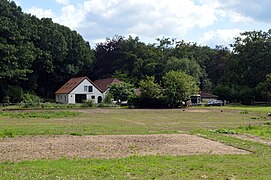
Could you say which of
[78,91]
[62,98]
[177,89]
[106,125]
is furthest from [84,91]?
[106,125]

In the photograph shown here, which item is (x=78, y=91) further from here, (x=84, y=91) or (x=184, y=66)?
(x=184, y=66)

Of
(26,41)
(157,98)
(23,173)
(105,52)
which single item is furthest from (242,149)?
(105,52)

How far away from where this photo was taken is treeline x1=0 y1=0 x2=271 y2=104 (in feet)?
236

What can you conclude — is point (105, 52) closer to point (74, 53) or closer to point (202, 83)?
point (74, 53)

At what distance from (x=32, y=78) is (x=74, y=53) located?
1208 centimetres

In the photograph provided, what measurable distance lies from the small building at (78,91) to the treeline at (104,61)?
3967 mm

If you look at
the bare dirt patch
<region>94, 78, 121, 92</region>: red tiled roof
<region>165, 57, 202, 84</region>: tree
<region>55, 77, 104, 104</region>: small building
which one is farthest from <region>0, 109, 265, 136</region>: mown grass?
<region>165, 57, 202, 84</region>: tree

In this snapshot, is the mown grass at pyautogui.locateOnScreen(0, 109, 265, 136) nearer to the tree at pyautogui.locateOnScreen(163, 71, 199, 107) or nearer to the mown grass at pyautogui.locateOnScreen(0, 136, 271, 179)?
the mown grass at pyautogui.locateOnScreen(0, 136, 271, 179)

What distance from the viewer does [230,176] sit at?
10.6m

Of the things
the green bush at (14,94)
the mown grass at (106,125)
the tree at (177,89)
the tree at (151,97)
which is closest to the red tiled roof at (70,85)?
the green bush at (14,94)

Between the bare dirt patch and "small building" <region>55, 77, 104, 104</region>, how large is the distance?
63391 millimetres

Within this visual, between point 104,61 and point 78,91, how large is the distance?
16.0 meters

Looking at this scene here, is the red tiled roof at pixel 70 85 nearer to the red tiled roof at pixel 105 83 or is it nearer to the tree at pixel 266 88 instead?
the red tiled roof at pixel 105 83

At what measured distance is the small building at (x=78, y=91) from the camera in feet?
271
